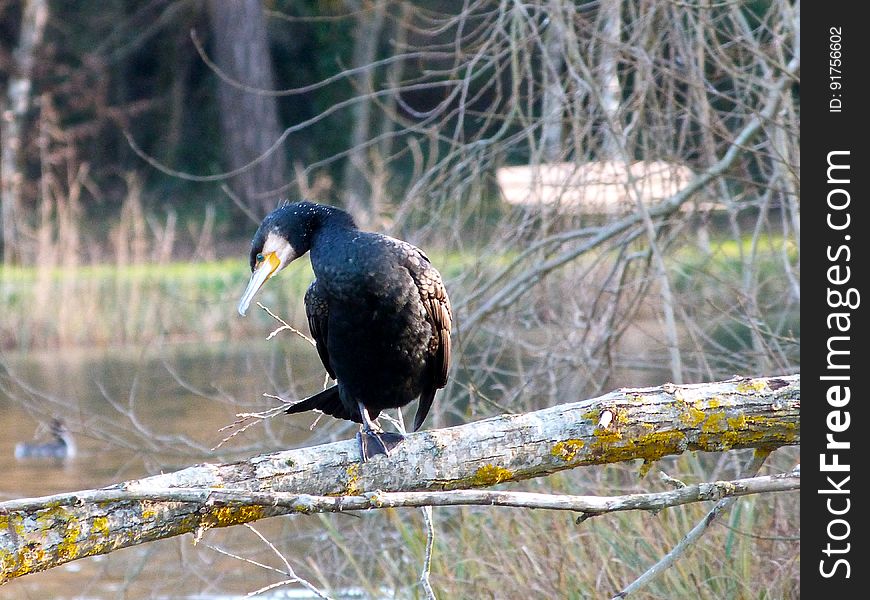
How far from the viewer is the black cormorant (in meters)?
3.23

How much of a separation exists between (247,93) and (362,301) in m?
16.4

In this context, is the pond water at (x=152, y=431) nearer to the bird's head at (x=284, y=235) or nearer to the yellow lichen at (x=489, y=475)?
the bird's head at (x=284, y=235)

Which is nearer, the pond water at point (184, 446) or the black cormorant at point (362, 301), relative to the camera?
the black cormorant at point (362, 301)

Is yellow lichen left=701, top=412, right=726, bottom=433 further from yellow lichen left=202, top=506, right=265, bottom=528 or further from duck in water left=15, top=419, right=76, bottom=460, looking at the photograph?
duck in water left=15, top=419, right=76, bottom=460

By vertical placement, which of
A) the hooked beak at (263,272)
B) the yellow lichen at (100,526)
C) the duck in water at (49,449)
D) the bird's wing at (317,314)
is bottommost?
the duck in water at (49,449)

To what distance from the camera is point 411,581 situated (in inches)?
195

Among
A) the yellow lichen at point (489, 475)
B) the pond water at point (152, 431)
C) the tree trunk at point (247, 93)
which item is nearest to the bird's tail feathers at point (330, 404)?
the pond water at point (152, 431)

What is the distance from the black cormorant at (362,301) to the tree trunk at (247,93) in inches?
604

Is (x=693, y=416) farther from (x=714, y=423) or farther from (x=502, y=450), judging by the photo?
(x=502, y=450)

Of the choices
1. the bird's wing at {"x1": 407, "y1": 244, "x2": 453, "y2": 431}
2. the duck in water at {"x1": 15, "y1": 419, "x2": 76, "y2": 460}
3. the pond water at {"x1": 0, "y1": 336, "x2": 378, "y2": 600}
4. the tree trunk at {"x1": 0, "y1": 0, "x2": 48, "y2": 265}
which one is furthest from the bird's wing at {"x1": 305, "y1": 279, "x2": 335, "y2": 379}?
Answer: the tree trunk at {"x1": 0, "y1": 0, "x2": 48, "y2": 265}

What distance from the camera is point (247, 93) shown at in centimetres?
1920

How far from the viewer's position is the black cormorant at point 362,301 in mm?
3230

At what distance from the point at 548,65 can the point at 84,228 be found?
17288mm

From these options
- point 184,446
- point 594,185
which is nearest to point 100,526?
Answer: point 594,185
